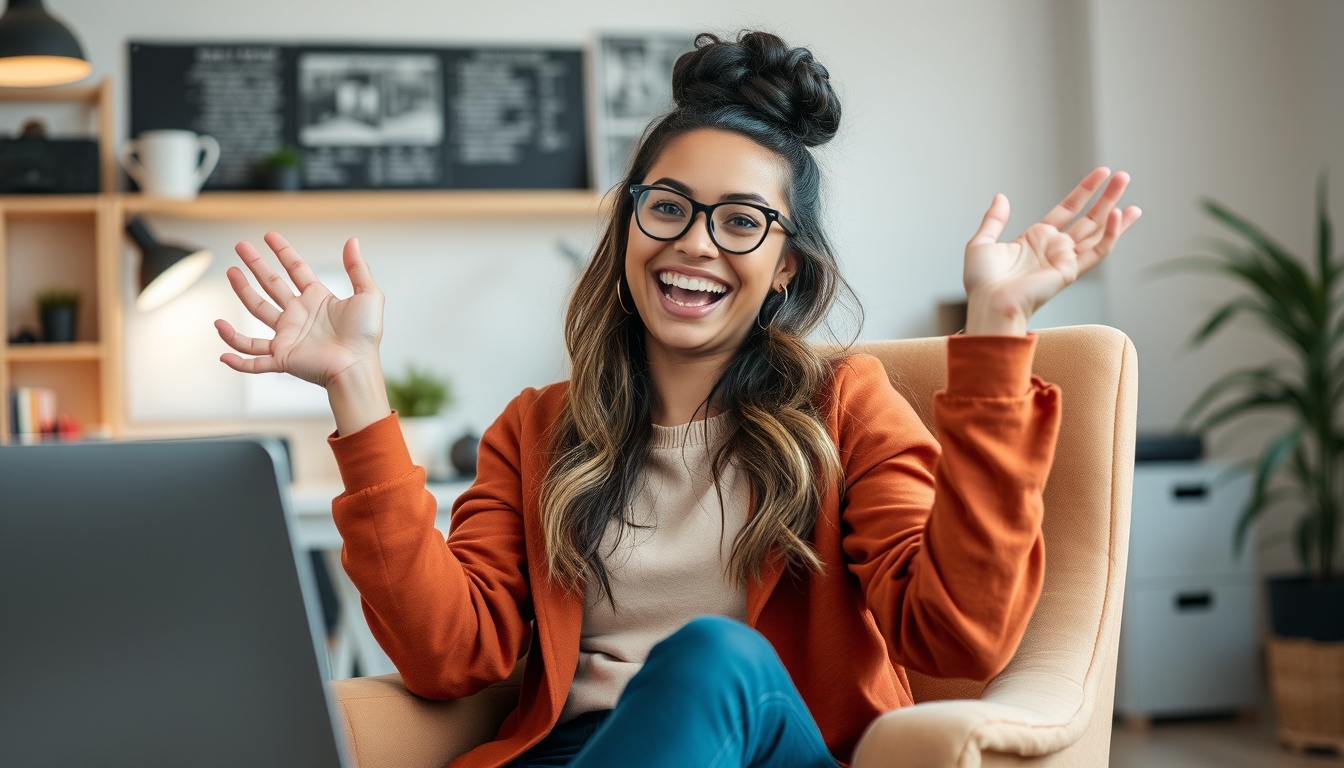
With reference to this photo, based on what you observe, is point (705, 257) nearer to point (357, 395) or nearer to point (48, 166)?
point (357, 395)

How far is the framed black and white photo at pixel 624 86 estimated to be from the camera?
12.0ft

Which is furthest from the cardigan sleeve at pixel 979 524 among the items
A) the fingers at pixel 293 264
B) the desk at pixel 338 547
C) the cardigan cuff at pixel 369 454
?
the desk at pixel 338 547

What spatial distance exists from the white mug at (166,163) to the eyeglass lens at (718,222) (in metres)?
2.38

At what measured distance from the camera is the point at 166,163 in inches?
129

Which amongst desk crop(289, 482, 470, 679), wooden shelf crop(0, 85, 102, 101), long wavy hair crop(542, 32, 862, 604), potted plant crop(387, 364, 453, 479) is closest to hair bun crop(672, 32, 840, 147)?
long wavy hair crop(542, 32, 862, 604)

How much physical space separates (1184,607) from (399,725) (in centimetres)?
260

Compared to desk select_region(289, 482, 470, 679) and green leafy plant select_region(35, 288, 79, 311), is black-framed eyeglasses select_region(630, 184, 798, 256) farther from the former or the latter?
green leafy plant select_region(35, 288, 79, 311)

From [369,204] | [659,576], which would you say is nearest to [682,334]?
[659,576]

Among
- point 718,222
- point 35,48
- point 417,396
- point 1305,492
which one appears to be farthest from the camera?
point 417,396

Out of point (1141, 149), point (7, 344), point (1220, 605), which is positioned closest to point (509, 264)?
point (7, 344)

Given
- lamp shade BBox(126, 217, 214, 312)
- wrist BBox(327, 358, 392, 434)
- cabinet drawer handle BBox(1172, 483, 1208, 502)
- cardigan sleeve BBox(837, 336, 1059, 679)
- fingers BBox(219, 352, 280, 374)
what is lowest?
cabinet drawer handle BBox(1172, 483, 1208, 502)

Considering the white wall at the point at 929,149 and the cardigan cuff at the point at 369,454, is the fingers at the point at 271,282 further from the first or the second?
the white wall at the point at 929,149

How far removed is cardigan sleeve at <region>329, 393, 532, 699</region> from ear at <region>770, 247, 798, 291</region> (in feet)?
1.29

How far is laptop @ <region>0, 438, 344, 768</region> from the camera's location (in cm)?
67
